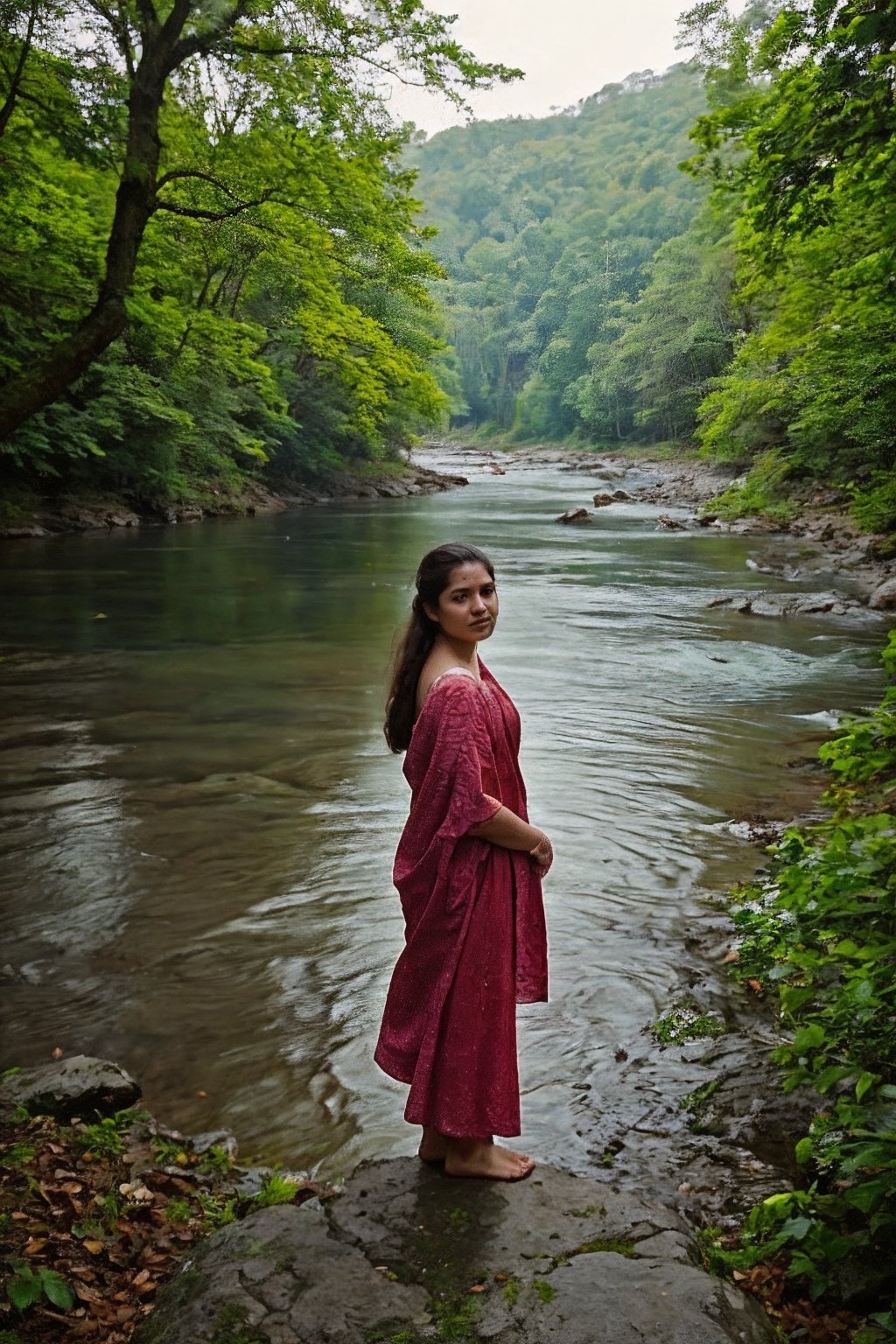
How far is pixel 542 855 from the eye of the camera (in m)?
2.74

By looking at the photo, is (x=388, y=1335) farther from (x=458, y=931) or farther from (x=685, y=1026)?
(x=685, y=1026)

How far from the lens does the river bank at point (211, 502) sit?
2247cm

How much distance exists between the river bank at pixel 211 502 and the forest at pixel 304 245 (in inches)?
23.0

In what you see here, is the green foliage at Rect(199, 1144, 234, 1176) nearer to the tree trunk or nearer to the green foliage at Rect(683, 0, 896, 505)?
the green foliage at Rect(683, 0, 896, 505)

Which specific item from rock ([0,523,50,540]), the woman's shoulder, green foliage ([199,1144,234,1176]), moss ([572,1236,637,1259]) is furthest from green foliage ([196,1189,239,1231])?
rock ([0,523,50,540])

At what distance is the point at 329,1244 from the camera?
240cm

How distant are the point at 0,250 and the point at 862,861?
10291 millimetres

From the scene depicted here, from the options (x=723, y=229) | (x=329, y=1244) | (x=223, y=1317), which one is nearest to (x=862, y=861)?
(x=329, y=1244)

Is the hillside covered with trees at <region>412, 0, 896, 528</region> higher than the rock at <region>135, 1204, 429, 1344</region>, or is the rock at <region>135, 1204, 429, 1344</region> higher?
the hillside covered with trees at <region>412, 0, 896, 528</region>

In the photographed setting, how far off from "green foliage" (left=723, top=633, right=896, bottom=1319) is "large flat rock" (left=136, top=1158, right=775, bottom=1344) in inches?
14.3

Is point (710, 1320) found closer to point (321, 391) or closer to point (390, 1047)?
point (390, 1047)

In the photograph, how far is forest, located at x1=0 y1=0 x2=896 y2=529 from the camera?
541 centimetres

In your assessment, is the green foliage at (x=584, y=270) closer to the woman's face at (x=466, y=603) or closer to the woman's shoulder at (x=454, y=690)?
the woman's face at (x=466, y=603)

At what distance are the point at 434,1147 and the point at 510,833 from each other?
3.20ft
